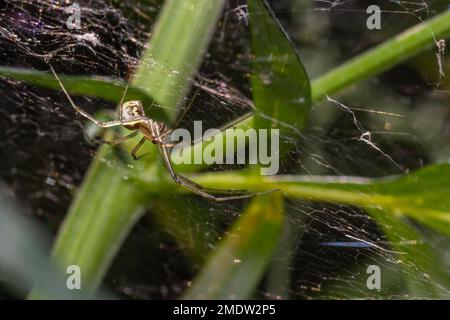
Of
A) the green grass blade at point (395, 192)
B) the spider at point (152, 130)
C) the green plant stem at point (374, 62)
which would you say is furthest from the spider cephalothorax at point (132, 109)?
the green grass blade at point (395, 192)

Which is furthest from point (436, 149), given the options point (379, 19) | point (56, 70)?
point (56, 70)

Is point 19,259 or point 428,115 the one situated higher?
point 428,115

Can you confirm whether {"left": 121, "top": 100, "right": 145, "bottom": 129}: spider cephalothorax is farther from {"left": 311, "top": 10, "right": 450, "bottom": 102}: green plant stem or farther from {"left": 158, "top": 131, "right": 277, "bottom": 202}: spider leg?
{"left": 311, "top": 10, "right": 450, "bottom": 102}: green plant stem

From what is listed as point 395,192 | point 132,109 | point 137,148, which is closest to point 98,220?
point 137,148
